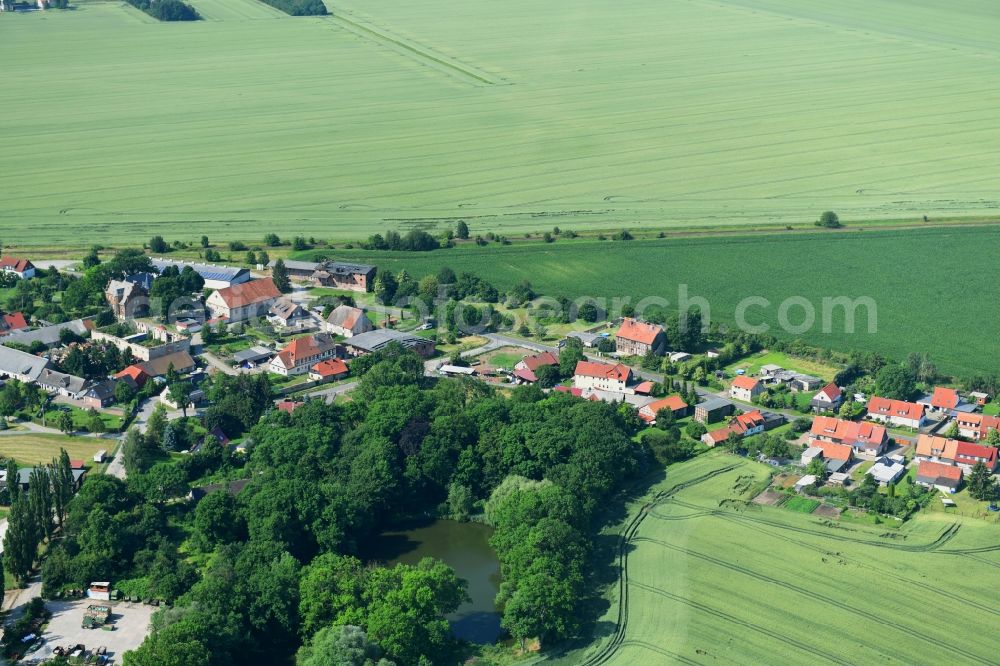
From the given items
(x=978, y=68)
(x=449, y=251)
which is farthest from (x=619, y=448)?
(x=978, y=68)

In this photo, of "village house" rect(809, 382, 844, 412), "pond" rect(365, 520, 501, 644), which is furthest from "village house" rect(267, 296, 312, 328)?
"village house" rect(809, 382, 844, 412)

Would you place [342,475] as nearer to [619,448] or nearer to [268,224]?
[619,448]

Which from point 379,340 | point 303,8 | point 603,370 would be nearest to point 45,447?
point 379,340

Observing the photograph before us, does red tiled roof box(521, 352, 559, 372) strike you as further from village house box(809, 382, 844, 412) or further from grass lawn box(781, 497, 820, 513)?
grass lawn box(781, 497, 820, 513)

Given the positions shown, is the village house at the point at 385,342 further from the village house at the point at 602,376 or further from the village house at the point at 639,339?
the village house at the point at 639,339

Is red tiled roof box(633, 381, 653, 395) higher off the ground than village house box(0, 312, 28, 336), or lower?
lower

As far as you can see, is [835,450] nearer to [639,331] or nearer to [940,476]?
[940,476]
